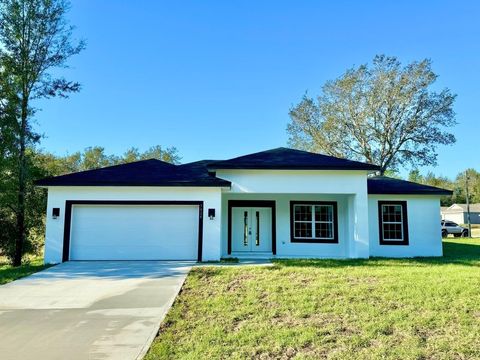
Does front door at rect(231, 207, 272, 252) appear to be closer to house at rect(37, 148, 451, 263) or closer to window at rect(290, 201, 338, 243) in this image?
house at rect(37, 148, 451, 263)

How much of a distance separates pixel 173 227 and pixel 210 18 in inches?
359

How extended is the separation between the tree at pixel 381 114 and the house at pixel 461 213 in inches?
1163

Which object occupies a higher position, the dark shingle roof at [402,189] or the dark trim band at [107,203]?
the dark shingle roof at [402,189]

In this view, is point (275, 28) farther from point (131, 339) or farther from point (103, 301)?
point (131, 339)

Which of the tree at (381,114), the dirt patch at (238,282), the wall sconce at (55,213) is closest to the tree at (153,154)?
the tree at (381,114)

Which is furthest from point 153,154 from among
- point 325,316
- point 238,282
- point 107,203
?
point 325,316

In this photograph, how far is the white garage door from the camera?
1279cm

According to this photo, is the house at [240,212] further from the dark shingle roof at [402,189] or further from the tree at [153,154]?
the tree at [153,154]

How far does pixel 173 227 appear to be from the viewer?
12.9 meters

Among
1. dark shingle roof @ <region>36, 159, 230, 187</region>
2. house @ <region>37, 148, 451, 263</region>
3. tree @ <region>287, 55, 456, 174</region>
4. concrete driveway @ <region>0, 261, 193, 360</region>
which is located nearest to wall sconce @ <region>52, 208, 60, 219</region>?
house @ <region>37, 148, 451, 263</region>

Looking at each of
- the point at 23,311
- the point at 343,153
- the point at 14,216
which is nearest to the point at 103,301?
the point at 23,311

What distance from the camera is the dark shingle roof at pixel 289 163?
1316 centimetres

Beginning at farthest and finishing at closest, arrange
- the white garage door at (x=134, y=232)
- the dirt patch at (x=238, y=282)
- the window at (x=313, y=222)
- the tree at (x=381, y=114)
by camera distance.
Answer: the tree at (x=381, y=114) < the window at (x=313, y=222) < the white garage door at (x=134, y=232) < the dirt patch at (x=238, y=282)

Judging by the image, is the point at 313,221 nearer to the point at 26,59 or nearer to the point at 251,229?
the point at 251,229
